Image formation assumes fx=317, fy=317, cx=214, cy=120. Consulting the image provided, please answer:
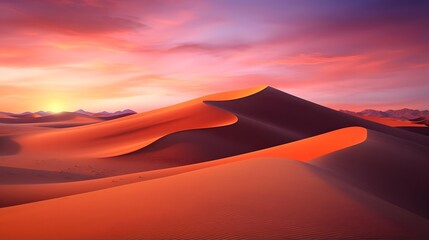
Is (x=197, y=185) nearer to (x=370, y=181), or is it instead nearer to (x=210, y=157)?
(x=370, y=181)

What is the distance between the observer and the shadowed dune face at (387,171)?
6758mm

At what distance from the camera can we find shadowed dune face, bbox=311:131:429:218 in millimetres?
6758

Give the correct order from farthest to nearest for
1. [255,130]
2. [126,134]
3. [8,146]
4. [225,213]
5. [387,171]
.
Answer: [126,134]
[8,146]
[255,130]
[387,171]
[225,213]

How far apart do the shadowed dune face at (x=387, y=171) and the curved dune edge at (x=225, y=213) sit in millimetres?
1513

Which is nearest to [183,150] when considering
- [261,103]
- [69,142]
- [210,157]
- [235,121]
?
[210,157]

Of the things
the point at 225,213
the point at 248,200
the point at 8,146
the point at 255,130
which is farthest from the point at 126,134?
the point at 225,213

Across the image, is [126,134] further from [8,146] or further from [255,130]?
[255,130]

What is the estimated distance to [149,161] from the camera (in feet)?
52.7

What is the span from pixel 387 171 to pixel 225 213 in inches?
213

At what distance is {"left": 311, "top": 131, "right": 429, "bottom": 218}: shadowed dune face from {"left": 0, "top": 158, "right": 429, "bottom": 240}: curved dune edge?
4.97 feet

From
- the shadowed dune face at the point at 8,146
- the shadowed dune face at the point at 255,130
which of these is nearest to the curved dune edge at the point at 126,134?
the shadowed dune face at the point at 8,146

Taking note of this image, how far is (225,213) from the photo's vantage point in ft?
14.2

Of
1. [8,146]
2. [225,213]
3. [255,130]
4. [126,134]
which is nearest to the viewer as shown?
[225,213]

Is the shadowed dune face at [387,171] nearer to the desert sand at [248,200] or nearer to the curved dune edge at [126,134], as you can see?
the desert sand at [248,200]
